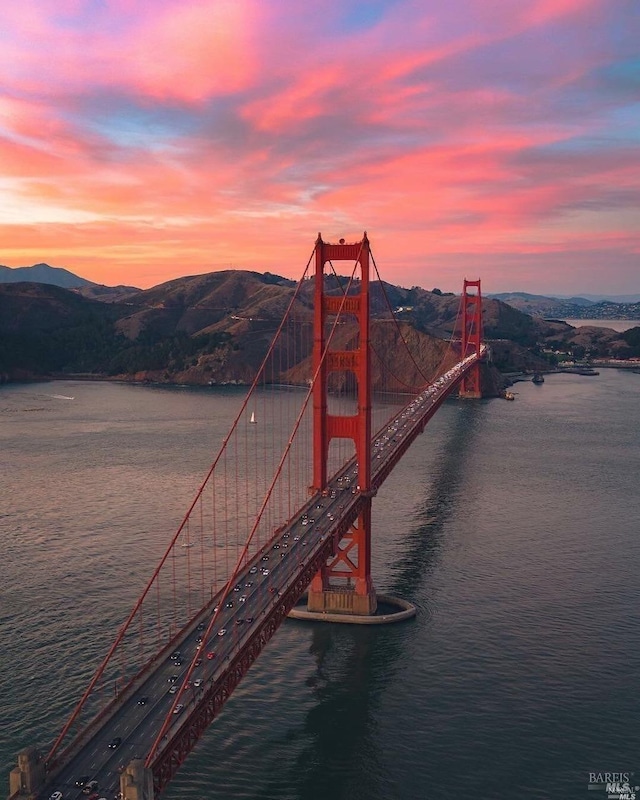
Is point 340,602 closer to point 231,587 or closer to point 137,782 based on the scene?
point 231,587

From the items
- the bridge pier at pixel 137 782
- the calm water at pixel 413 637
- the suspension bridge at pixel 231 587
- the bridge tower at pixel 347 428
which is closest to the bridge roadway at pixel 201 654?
the suspension bridge at pixel 231 587

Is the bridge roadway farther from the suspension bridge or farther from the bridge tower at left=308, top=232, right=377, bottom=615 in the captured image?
the bridge tower at left=308, top=232, right=377, bottom=615

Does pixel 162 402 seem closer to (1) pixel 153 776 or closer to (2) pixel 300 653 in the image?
(2) pixel 300 653

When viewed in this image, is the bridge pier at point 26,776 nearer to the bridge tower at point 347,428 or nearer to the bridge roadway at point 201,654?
the bridge roadway at point 201,654

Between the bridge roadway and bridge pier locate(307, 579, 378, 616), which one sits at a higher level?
the bridge roadway

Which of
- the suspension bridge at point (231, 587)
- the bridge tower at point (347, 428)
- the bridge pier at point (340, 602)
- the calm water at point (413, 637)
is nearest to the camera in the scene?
the suspension bridge at point (231, 587)

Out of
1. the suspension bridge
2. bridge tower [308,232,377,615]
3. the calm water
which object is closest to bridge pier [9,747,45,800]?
the suspension bridge
